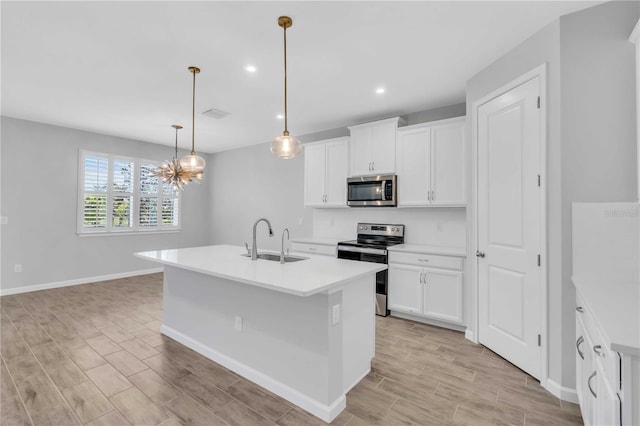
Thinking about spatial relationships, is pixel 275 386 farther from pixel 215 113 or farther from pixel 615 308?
pixel 215 113

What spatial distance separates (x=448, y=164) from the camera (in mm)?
3605

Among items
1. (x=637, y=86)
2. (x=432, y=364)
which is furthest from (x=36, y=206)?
(x=637, y=86)

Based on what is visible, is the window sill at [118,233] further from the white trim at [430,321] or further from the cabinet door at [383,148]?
the white trim at [430,321]

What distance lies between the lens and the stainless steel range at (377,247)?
A: 3807 millimetres

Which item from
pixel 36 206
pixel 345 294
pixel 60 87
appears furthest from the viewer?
pixel 36 206

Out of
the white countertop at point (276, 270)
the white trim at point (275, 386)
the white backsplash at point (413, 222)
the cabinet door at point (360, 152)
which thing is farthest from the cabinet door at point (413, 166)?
the white trim at point (275, 386)

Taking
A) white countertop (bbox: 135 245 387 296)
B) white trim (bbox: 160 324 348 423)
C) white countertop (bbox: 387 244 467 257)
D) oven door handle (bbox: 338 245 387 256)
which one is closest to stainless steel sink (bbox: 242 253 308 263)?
white countertop (bbox: 135 245 387 296)

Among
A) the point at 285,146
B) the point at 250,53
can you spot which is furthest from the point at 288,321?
the point at 250,53

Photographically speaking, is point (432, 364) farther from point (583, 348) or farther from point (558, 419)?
point (583, 348)

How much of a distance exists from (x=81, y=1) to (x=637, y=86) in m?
3.61

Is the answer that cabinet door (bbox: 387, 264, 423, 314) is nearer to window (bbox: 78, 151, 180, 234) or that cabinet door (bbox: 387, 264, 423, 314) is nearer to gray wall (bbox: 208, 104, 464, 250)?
gray wall (bbox: 208, 104, 464, 250)

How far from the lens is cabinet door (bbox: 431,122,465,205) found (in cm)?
352

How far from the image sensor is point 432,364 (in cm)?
262

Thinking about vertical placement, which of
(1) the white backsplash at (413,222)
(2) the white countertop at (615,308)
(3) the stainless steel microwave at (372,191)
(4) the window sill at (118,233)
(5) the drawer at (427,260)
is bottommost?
(5) the drawer at (427,260)
